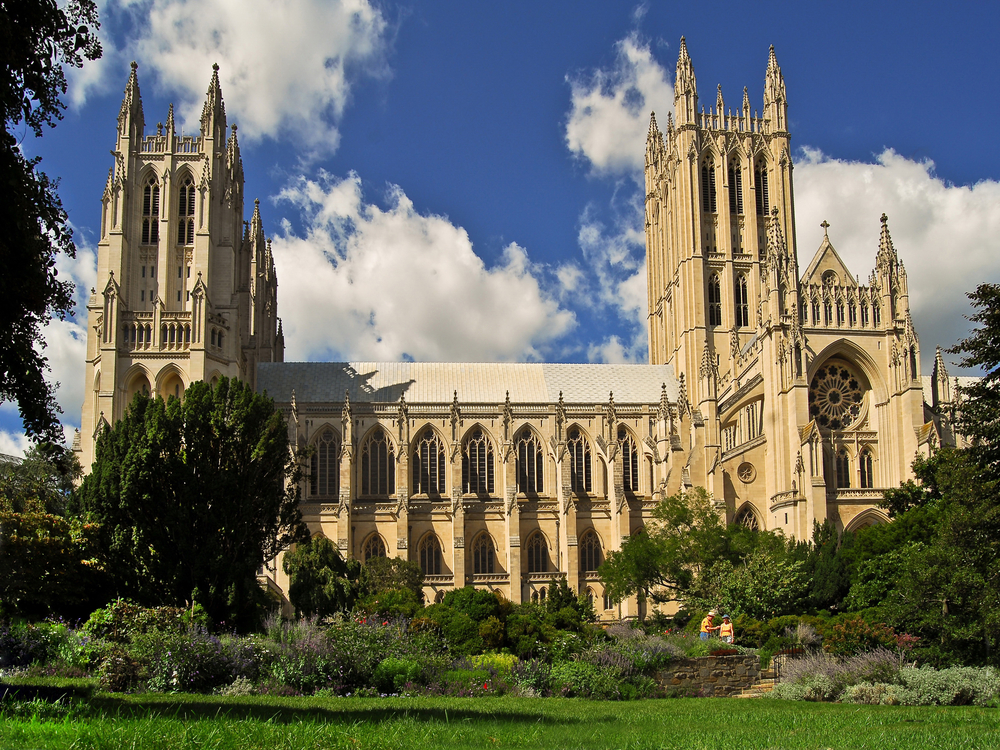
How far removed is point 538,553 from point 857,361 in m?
22.2

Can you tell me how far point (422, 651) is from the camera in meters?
23.3

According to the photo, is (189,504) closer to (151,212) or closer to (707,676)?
(707,676)

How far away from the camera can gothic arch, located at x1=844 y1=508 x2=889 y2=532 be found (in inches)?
1934

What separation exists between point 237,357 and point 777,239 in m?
33.8

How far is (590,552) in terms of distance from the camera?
191ft

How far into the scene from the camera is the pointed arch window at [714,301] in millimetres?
68312

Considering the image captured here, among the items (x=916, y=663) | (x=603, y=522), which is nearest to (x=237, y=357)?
(x=603, y=522)

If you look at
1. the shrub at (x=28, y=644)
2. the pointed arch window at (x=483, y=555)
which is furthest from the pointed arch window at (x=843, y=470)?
the shrub at (x=28, y=644)

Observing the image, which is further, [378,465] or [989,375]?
[378,465]

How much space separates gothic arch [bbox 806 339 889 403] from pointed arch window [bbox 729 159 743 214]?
20938 millimetres

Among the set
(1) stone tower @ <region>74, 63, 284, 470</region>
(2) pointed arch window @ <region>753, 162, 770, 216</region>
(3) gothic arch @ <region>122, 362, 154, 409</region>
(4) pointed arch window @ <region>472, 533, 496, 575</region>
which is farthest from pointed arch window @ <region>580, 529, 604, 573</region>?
(2) pointed arch window @ <region>753, 162, 770, 216</region>

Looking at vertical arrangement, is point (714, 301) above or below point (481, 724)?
above

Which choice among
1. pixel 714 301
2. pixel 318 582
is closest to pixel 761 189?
pixel 714 301

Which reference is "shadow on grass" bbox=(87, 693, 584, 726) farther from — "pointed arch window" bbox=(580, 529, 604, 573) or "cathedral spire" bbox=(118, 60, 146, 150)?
"cathedral spire" bbox=(118, 60, 146, 150)
